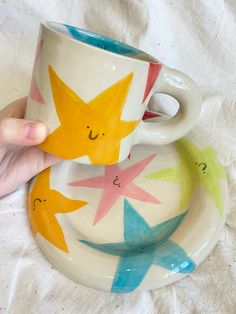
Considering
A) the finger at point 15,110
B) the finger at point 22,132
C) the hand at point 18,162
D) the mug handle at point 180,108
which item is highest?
the mug handle at point 180,108

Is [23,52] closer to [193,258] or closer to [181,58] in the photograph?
[181,58]

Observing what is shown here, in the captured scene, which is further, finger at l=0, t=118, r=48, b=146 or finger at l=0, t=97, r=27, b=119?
finger at l=0, t=97, r=27, b=119

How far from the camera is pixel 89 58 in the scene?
0.28 m

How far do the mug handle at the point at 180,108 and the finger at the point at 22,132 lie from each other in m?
0.09

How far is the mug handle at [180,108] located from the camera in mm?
348

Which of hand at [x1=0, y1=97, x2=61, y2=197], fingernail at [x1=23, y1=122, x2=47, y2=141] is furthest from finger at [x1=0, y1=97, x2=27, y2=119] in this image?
fingernail at [x1=23, y1=122, x2=47, y2=141]

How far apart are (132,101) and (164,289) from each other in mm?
169

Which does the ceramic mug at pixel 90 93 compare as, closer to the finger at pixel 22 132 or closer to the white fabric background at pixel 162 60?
the finger at pixel 22 132

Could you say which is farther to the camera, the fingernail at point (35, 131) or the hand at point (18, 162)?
the hand at point (18, 162)

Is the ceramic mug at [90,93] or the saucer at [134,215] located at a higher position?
the ceramic mug at [90,93]

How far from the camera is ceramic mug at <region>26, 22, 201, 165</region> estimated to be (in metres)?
0.29

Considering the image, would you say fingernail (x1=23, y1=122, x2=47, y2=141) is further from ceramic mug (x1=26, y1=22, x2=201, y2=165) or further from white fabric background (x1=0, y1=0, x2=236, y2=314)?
white fabric background (x1=0, y1=0, x2=236, y2=314)

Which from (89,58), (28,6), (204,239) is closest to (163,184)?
(204,239)

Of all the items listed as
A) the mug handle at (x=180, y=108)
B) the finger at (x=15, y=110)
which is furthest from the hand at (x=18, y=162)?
the mug handle at (x=180, y=108)
